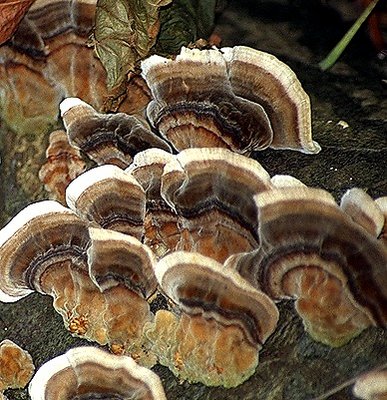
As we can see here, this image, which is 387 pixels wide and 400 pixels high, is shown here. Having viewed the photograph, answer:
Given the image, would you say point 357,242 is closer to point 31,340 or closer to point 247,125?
point 247,125

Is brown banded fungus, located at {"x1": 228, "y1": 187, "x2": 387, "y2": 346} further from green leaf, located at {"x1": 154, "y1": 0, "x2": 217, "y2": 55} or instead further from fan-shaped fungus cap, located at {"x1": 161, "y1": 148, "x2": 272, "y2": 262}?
green leaf, located at {"x1": 154, "y1": 0, "x2": 217, "y2": 55}

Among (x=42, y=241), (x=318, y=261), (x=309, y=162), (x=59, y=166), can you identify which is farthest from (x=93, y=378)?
(x=309, y=162)

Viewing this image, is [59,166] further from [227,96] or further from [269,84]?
[269,84]

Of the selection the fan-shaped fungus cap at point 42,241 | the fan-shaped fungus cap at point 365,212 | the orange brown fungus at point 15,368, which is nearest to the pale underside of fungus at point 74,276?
the fan-shaped fungus cap at point 42,241

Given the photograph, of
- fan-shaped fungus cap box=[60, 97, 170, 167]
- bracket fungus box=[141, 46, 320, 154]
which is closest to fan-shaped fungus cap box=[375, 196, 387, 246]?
bracket fungus box=[141, 46, 320, 154]

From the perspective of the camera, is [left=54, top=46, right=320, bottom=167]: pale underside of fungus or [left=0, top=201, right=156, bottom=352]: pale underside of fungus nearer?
[left=0, top=201, right=156, bottom=352]: pale underside of fungus

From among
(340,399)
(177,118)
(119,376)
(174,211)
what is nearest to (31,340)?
(119,376)
